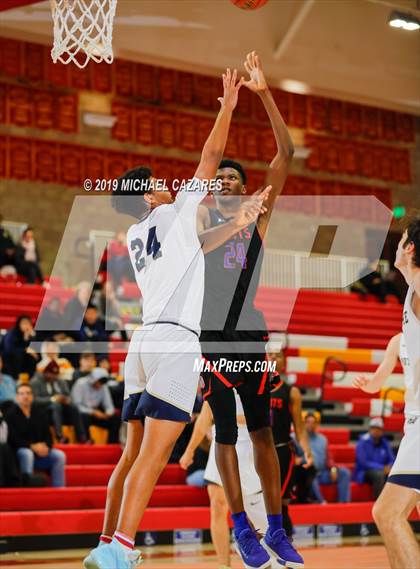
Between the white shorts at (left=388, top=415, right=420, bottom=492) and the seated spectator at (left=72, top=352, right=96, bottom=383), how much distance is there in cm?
665

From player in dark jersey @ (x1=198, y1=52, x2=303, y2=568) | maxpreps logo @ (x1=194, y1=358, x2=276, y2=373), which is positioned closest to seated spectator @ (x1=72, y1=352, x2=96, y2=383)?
player in dark jersey @ (x1=198, y1=52, x2=303, y2=568)

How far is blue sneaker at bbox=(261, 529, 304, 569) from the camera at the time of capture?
530 centimetres

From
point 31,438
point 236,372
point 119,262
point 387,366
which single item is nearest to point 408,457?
point 387,366

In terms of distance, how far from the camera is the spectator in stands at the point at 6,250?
1498cm

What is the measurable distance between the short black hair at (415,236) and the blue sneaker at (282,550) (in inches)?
71.3

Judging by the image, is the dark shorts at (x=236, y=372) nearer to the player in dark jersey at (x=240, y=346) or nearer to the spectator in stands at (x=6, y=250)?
the player in dark jersey at (x=240, y=346)

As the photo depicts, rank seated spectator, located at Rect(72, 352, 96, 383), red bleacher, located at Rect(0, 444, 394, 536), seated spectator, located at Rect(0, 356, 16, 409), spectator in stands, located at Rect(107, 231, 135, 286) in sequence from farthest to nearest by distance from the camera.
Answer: spectator in stands, located at Rect(107, 231, 135, 286) < seated spectator, located at Rect(72, 352, 96, 383) < seated spectator, located at Rect(0, 356, 16, 409) < red bleacher, located at Rect(0, 444, 394, 536)

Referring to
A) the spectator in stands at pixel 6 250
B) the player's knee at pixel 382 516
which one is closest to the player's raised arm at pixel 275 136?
the player's knee at pixel 382 516

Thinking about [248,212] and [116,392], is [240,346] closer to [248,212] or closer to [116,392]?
[248,212]

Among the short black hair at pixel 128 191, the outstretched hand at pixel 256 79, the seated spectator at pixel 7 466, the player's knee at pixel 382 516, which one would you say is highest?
the outstretched hand at pixel 256 79

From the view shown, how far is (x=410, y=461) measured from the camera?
4.75 meters

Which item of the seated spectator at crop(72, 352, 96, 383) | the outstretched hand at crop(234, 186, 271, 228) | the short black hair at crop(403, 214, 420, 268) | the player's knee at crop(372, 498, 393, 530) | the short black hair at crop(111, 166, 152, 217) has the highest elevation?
the short black hair at crop(111, 166, 152, 217)

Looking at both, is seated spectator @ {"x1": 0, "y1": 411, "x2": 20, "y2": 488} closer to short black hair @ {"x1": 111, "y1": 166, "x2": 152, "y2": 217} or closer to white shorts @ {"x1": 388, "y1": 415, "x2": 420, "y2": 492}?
short black hair @ {"x1": 111, "y1": 166, "x2": 152, "y2": 217}

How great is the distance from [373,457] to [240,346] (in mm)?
6360
